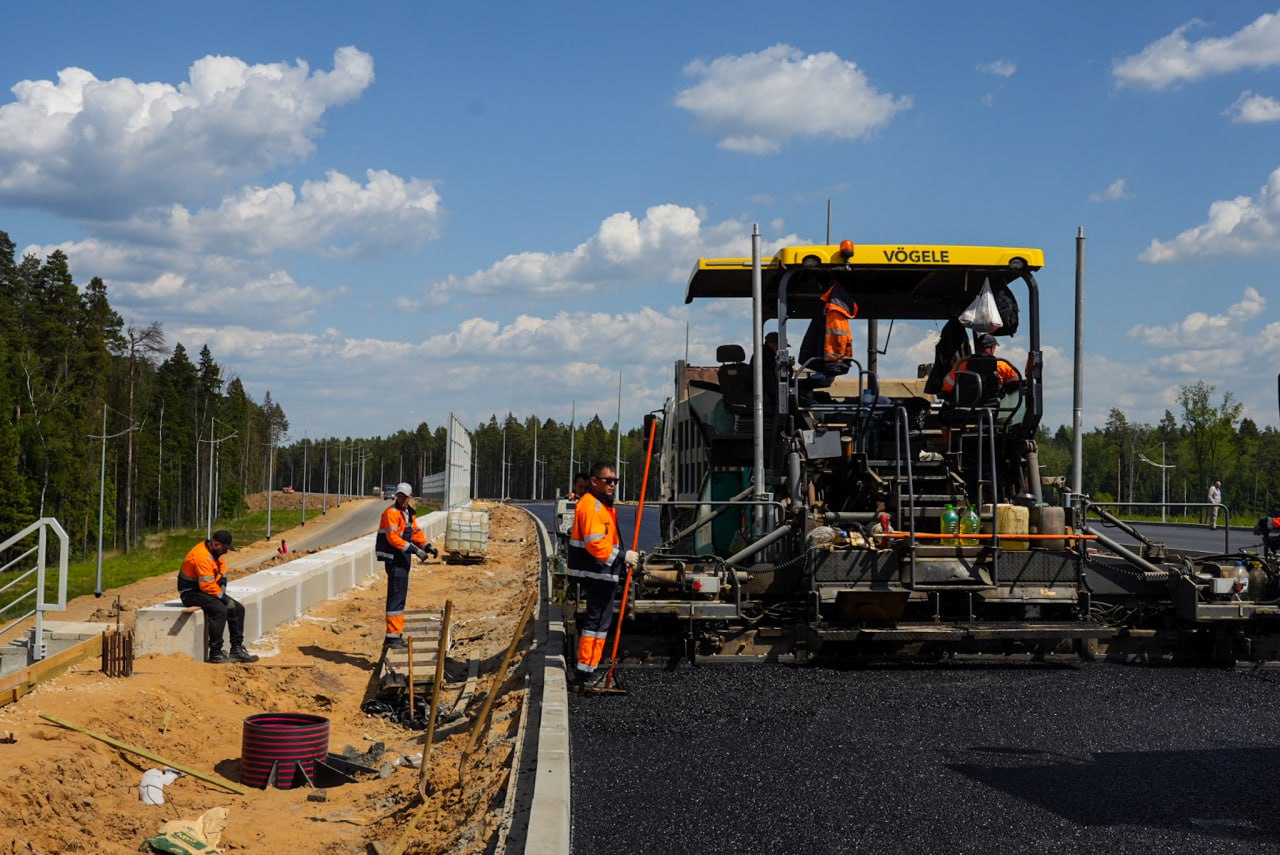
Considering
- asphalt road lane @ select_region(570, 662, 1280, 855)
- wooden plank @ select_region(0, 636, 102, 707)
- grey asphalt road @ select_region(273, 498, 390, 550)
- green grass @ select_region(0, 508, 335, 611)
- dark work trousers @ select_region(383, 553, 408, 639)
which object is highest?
dark work trousers @ select_region(383, 553, 408, 639)

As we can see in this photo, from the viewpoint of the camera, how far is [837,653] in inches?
353

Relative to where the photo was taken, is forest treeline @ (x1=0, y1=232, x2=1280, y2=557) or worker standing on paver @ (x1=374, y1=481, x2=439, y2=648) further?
forest treeline @ (x1=0, y1=232, x2=1280, y2=557)

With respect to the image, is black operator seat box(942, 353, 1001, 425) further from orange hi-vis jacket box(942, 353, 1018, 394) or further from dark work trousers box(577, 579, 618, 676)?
dark work trousers box(577, 579, 618, 676)

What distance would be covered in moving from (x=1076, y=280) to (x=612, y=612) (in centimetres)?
490

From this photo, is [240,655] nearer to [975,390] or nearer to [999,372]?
[975,390]

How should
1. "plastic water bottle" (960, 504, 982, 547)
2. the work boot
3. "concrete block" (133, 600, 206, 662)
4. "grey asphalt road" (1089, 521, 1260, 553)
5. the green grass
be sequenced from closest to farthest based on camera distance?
"plastic water bottle" (960, 504, 982, 547) < "concrete block" (133, 600, 206, 662) < the work boot < "grey asphalt road" (1089, 521, 1260, 553) < the green grass

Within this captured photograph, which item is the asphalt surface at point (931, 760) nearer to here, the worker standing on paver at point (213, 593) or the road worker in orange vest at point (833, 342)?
the road worker in orange vest at point (833, 342)

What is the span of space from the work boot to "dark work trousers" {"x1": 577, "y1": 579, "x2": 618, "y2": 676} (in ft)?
14.5

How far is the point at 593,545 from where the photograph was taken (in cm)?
838

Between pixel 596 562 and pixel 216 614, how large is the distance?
A: 450 centimetres

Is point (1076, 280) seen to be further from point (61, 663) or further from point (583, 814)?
point (61, 663)

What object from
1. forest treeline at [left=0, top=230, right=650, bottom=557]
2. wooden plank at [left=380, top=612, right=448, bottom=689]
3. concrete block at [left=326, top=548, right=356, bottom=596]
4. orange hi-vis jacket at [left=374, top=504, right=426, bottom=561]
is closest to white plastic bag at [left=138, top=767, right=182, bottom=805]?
wooden plank at [left=380, top=612, right=448, bottom=689]

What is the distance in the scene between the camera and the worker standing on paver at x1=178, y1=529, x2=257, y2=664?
427 inches

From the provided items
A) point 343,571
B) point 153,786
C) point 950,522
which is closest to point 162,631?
point 153,786
